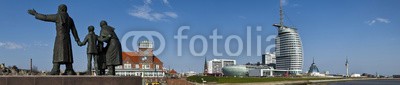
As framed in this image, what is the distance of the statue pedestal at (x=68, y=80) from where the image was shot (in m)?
10.8

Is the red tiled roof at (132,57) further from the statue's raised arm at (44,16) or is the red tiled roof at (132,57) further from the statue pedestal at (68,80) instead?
the statue's raised arm at (44,16)

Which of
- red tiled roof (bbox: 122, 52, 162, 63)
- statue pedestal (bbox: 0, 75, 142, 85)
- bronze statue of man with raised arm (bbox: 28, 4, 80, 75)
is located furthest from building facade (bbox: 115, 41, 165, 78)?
bronze statue of man with raised arm (bbox: 28, 4, 80, 75)

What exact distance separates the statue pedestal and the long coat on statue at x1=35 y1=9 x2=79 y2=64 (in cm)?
102

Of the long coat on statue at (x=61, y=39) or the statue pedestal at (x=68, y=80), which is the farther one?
the long coat on statue at (x=61, y=39)

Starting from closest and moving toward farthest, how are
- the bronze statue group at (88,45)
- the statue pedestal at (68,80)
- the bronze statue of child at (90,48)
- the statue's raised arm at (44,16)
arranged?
1. the statue pedestal at (68,80)
2. the statue's raised arm at (44,16)
3. the bronze statue group at (88,45)
4. the bronze statue of child at (90,48)

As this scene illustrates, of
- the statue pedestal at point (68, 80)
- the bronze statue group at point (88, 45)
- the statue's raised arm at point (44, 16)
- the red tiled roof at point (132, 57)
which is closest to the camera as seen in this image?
the statue pedestal at point (68, 80)

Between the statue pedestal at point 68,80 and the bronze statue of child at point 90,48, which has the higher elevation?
the bronze statue of child at point 90,48

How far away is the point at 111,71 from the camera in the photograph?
47.8 feet

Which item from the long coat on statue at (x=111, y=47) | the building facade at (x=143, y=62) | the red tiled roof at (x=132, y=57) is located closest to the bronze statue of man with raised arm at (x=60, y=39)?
the long coat on statue at (x=111, y=47)

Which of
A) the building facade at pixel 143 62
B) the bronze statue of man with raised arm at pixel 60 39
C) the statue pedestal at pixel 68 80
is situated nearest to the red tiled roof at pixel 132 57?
the building facade at pixel 143 62

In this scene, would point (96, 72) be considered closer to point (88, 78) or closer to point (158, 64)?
point (88, 78)

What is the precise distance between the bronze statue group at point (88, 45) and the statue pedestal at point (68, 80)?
1.02 metres

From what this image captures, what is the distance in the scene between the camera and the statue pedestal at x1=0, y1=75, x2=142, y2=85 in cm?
1079

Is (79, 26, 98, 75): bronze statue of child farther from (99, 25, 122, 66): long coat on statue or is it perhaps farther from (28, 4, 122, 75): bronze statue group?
(99, 25, 122, 66): long coat on statue
